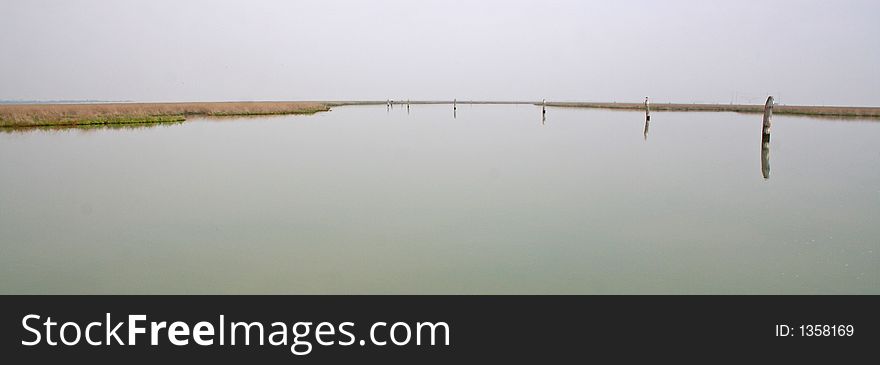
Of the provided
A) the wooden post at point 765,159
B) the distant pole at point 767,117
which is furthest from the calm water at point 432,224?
the distant pole at point 767,117

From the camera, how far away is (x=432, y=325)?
505cm

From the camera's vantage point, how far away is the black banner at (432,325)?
4.69m

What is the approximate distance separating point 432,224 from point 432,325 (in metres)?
3.89

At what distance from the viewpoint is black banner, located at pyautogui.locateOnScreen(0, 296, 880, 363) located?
4.69m

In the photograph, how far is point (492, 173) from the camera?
1480 centimetres

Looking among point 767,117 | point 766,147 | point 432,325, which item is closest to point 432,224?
point 432,325

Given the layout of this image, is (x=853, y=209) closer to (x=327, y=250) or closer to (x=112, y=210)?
(x=327, y=250)

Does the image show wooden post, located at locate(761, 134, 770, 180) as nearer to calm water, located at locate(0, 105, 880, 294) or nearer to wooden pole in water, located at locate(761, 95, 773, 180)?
wooden pole in water, located at locate(761, 95, 773, 180)

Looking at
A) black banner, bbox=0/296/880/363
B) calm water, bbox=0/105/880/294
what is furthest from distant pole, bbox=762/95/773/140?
black banner, bbox=0/296/880/363

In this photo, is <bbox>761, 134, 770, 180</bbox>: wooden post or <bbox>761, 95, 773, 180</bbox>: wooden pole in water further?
<bbox>761, 95, 773, 180</bbox>: wooden pole in water

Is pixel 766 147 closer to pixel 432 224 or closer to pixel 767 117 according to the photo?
pixel 767 117

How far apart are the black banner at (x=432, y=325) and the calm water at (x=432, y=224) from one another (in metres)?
0.37

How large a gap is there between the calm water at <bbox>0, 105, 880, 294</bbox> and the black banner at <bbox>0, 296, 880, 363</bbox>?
0.37m

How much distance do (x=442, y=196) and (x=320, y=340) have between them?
6666mm
